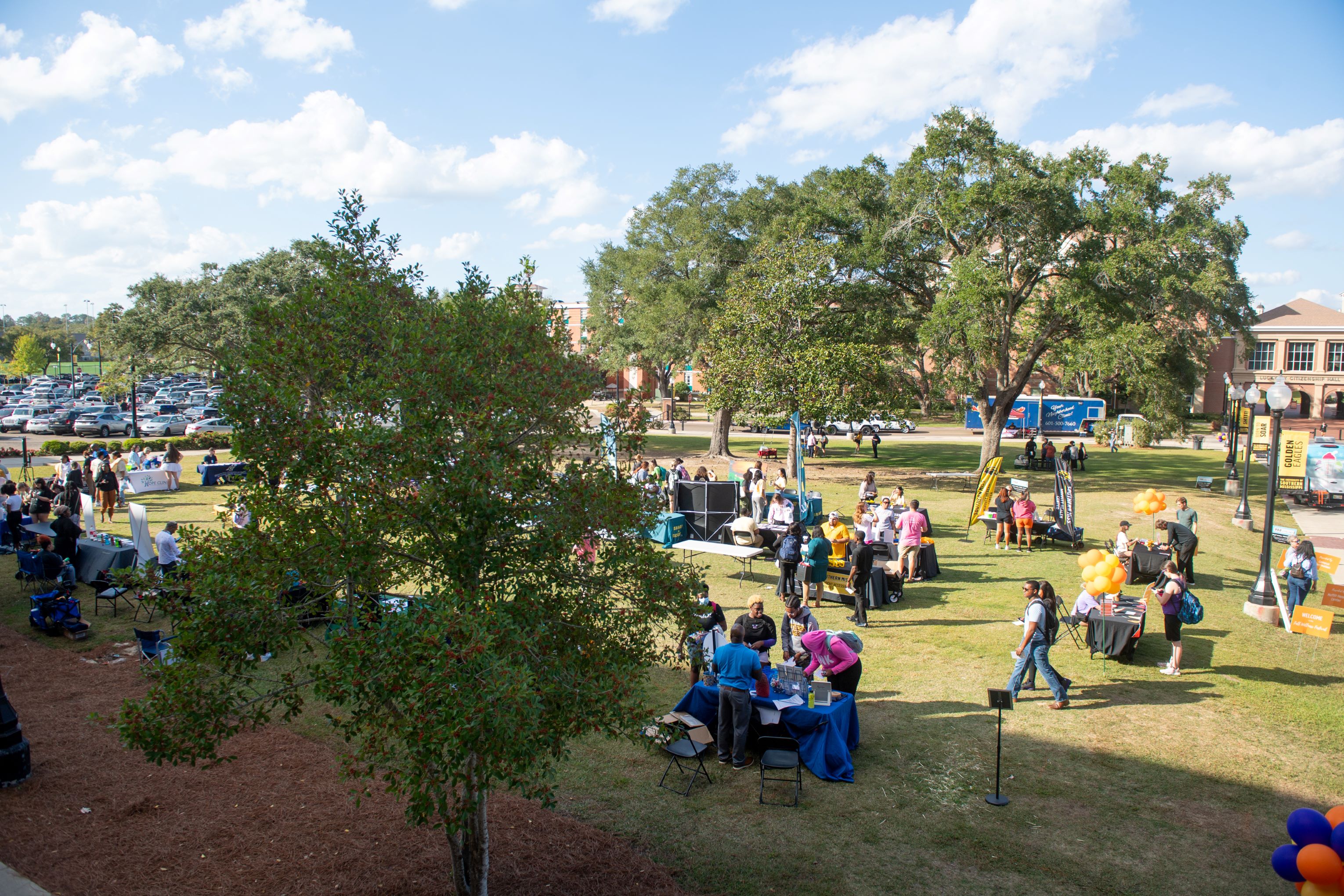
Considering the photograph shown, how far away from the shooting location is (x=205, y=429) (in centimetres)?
4569

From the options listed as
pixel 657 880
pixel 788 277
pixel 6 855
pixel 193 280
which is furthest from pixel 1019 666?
pixel 193 280

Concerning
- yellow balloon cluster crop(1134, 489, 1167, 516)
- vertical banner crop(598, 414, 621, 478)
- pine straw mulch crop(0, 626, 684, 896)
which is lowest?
pine straw mulch crop(0, 626, 684, 896)

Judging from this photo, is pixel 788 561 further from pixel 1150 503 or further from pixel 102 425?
pixel 102 425

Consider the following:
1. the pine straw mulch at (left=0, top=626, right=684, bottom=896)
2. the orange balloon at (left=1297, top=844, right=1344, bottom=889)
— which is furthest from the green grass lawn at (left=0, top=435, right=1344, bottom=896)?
the orange balloon at (left=1297, top=844, right=1344, bottom=889)

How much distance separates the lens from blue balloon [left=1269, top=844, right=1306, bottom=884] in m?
5.82

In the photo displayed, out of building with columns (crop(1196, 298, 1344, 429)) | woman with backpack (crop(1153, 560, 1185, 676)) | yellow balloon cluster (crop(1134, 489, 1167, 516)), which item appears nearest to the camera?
woman with backpack (crop(1153, 560, 1185, 676))

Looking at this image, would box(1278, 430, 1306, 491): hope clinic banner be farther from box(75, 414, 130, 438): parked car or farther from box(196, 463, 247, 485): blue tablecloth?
box(75, 414, 130, 438): parked car

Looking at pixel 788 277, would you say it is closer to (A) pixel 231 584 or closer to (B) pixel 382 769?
(B) pixel 382 769

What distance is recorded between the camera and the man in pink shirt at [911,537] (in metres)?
16.1

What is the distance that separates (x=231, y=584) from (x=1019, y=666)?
30.2 ft

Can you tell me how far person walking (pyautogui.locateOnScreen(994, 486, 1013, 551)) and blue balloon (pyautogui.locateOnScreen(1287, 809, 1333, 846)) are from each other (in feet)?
44.0

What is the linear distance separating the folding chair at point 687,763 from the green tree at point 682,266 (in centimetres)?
2363

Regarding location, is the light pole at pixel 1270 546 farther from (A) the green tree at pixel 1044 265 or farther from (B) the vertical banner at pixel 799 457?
(A) the green tree at pixel 1044 265

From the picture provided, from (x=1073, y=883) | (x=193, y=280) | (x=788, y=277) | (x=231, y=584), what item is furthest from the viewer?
(x=193, y=280)
